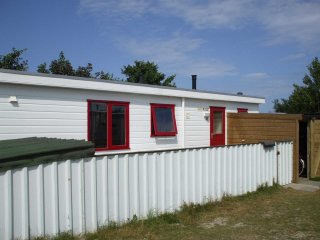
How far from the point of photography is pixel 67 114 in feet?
30.2

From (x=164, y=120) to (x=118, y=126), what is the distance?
1840mm

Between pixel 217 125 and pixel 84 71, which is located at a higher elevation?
pixel 84 71

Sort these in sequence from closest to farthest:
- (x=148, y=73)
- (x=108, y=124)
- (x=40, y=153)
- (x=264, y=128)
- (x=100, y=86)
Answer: (x=40, y=153) < (x=100, y=86) < (x=108, y=124) < (x=264, y=128) < (x=148, y=73)

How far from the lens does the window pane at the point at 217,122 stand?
1378 cm

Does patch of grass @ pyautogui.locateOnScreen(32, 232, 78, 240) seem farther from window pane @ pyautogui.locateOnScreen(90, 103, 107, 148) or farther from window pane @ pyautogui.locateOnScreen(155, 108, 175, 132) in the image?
window pane @ pyautogui.locateOnScreen(155, 108, 175, 132)

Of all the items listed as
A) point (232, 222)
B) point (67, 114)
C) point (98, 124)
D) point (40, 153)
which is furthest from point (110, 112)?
point (40, 153)

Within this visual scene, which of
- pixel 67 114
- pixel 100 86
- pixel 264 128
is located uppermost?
pixel 100 86

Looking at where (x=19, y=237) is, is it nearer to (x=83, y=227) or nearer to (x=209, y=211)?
(x=83, y=227)

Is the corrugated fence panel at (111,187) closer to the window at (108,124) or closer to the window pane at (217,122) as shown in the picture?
the window at (108,124)

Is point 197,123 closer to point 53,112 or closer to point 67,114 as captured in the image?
point 67,114

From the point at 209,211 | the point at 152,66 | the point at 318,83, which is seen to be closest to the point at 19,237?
the point at 209,211

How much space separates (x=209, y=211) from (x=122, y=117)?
13.7 feet

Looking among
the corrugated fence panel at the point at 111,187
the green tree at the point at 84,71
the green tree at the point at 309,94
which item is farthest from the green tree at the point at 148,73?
the corrugated fence panel at the point at 111,187

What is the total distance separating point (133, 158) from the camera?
6.38 metres
